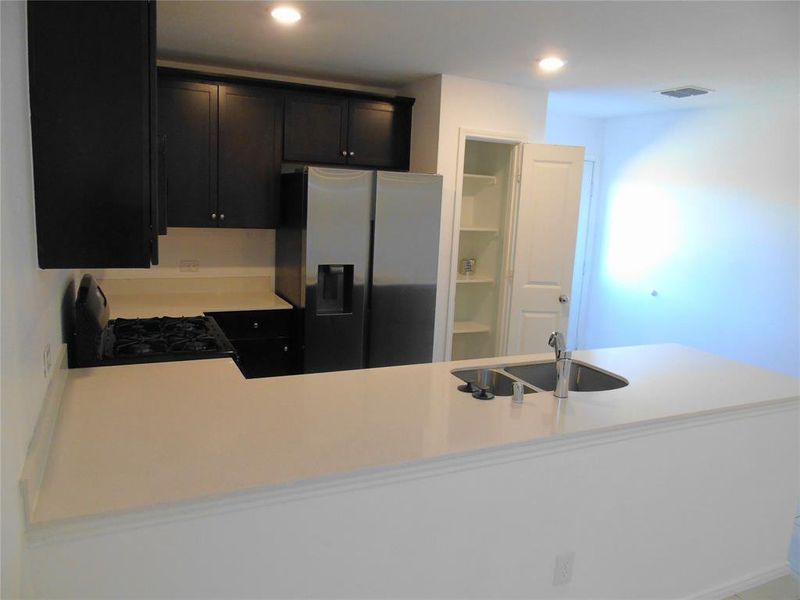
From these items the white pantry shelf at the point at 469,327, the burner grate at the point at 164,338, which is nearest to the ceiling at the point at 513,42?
the burner grate at the point at 164,338

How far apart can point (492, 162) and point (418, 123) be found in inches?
32.6

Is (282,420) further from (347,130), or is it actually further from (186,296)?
(347,130)

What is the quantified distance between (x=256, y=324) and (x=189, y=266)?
0.82m

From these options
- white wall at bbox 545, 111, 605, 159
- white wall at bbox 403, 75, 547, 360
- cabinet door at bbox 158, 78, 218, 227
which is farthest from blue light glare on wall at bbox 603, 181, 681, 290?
cabinet door at bbox 158, 78, 218, 227

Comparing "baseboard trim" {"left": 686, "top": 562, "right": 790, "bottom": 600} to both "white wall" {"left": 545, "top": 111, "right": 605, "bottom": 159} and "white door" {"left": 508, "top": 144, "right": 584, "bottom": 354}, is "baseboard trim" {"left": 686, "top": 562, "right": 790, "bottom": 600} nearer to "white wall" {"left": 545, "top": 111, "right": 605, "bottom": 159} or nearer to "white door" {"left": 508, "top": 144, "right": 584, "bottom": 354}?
"white door" {"left": 508, "top": 144, "right": 584, "bottom": 354}

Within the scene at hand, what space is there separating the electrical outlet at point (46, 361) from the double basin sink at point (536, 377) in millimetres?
1474

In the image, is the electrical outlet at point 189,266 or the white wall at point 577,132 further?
the white wall at point 577,132

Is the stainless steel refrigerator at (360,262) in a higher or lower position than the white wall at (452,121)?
lower

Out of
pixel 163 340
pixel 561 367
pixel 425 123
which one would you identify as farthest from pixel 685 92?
pixel 163 340

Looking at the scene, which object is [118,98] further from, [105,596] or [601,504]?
[601,504]

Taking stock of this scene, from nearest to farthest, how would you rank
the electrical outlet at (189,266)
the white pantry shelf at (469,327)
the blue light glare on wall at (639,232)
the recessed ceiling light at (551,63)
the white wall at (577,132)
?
1. the recessed ceiling light at (551,63)
2. the electrical outlet at (189,266)
3. the white pantry shelf at (469,327)
4. the blue light glare on wall at (639,232)
5. the white wall at (577,132)

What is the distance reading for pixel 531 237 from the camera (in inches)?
176

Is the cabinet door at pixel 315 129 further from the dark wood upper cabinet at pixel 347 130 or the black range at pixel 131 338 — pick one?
the black range at pixel 131 338

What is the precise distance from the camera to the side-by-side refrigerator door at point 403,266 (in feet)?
12.6
